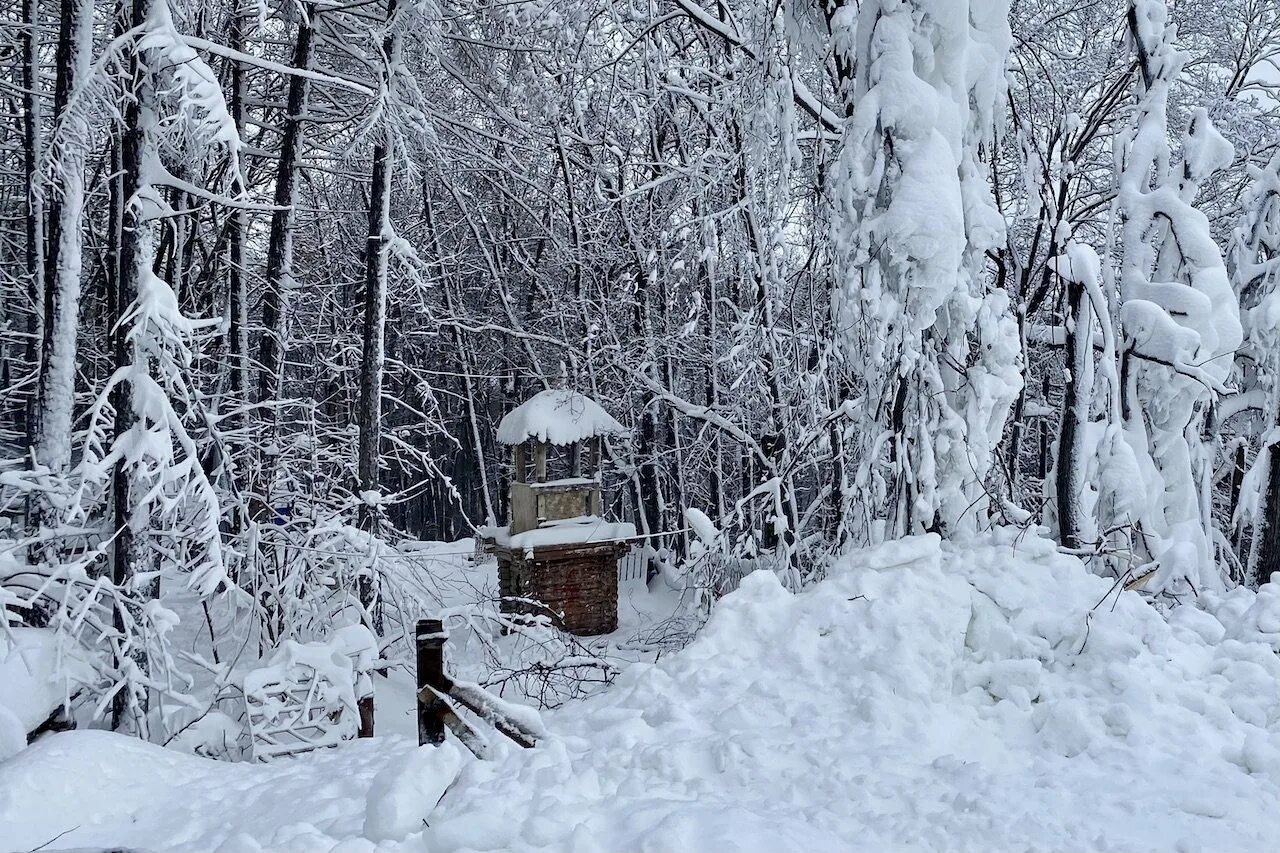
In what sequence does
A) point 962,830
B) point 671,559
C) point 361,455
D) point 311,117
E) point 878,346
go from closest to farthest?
point 962,830 < point 878,346 < point 311,117 < point 361,455 < point 671,559

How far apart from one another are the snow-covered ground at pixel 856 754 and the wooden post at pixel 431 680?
381 millimetres

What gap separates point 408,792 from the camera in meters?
3.13

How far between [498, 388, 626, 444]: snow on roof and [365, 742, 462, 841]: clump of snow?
10.1 metres

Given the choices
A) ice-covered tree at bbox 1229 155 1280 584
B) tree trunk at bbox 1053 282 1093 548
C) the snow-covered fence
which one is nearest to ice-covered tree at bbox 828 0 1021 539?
tree trunk at bbox 1053 282 1093 548

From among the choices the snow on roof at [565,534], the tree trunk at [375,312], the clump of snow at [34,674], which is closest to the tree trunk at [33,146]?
the clump of snow at [34,674]

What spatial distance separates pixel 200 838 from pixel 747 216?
8.64m

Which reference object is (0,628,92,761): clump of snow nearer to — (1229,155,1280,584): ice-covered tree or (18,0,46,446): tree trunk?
(18,0,46,446): tree trunk

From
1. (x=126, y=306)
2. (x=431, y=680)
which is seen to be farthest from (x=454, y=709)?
(x=126, y=306)

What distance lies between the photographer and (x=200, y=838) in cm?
388

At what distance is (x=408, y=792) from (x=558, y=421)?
10.5 m

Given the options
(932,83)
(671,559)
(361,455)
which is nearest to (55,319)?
(361,455)

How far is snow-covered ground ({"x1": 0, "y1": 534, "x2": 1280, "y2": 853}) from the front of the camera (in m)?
2.89

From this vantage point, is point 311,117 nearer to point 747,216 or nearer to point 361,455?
point 361,455

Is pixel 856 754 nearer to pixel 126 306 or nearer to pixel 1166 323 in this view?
pixel 1166 323
